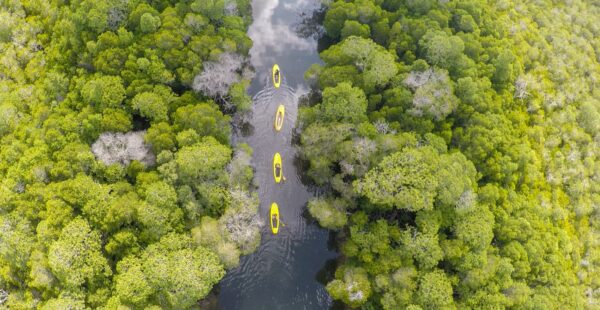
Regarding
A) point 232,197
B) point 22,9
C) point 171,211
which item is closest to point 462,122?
point 232,197

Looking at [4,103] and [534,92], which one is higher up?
[4,103]

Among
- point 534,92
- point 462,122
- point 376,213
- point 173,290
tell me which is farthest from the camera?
point 534,92

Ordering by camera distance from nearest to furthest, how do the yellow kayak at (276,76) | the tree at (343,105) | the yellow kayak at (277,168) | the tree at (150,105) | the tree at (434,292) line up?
1. the tree at (434,292)
2. the tree at (150,105)
3. the tree at (343,105)
4. the yellow kayak at (277,168)
5. the yellow kayak at (276,76)

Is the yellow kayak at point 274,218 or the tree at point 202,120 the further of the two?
the yellow kayak at point 274,218

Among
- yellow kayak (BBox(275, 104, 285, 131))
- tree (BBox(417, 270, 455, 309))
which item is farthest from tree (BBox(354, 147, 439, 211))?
yellow kayak (BBox(275, 104, 285, 131))

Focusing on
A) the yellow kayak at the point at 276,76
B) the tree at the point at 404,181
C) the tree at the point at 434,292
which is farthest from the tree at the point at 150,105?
the tree at the point at 434,292

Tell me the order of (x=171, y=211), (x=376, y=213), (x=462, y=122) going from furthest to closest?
(x=462, y=122)
(x=376, y=213)
(x=171, y=211)

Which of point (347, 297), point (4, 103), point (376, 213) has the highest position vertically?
point (4, 103)

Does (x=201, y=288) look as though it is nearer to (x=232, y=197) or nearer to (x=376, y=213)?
(x=232, y=197)

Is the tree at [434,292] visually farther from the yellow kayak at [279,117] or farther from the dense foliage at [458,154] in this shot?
the yellow kayak at [279,117]
